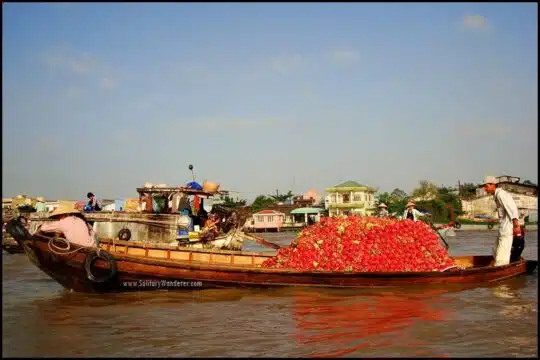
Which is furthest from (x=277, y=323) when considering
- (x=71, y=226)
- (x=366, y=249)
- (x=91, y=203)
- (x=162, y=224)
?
(x=91, y=203)

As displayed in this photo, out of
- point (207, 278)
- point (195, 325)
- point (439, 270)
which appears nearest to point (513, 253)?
point (439, 270)

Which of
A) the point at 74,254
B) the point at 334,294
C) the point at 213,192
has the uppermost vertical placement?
the point at 213,192

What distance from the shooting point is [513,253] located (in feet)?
34.6

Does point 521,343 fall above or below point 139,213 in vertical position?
below

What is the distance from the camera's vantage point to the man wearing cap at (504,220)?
9.63m

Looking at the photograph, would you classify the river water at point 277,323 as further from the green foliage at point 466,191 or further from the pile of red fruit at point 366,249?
the green foliage at point 466,191

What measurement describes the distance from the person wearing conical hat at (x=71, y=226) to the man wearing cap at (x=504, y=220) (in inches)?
311

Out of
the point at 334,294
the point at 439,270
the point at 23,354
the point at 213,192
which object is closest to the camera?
the point at 23,354

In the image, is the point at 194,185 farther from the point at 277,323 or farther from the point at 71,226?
the point at 277,323

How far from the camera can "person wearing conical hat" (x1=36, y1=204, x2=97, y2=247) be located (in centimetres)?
894

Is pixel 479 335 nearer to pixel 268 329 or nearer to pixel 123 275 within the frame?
pixel 268 329

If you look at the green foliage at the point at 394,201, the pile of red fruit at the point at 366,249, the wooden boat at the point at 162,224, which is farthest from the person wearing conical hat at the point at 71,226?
the green foliage at the point at 394,201

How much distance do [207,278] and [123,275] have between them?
155 cm

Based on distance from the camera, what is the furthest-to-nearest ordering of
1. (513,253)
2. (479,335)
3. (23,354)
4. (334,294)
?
(513,253) → (334,294) → (479,335) → (23,354)
